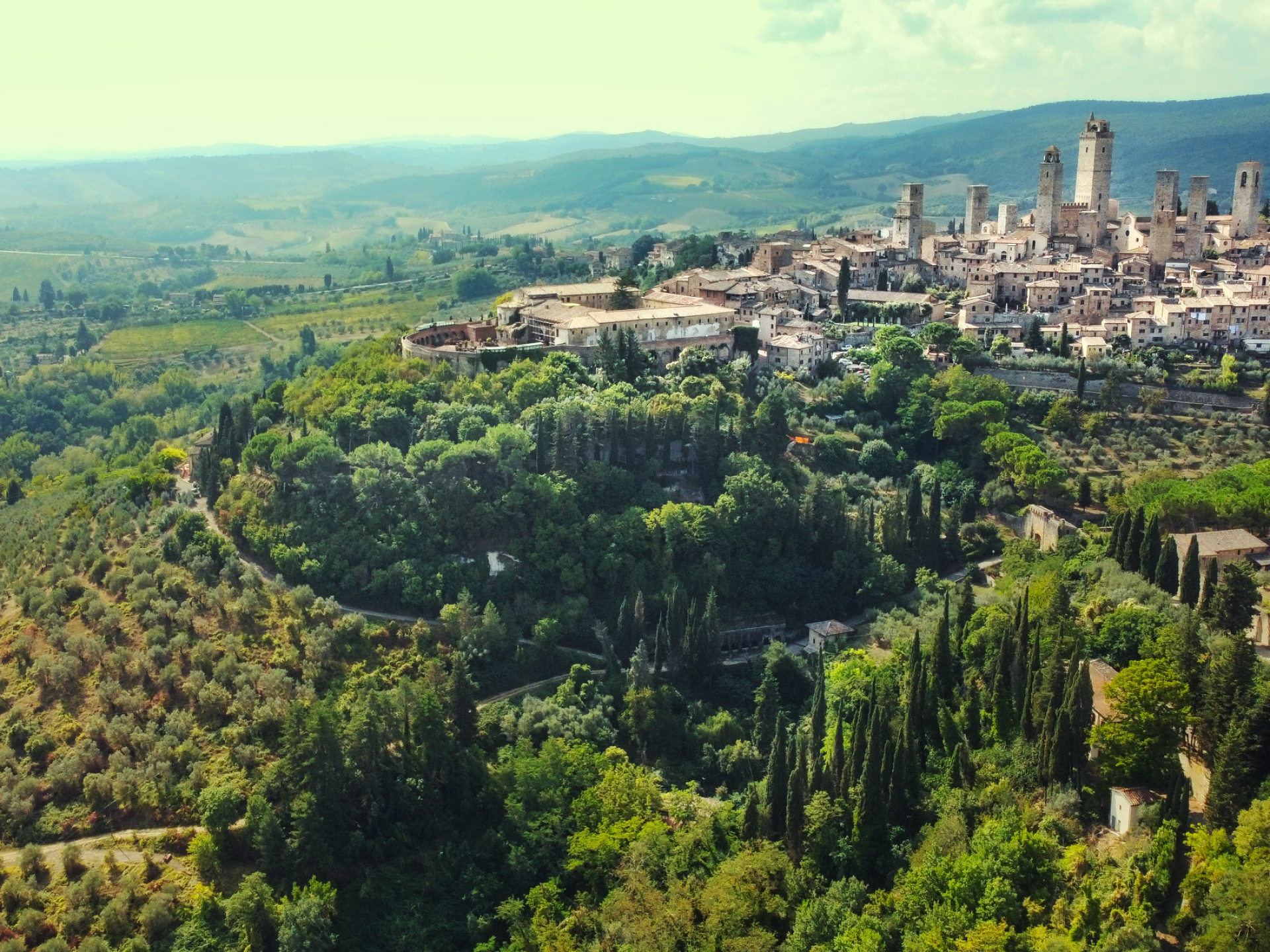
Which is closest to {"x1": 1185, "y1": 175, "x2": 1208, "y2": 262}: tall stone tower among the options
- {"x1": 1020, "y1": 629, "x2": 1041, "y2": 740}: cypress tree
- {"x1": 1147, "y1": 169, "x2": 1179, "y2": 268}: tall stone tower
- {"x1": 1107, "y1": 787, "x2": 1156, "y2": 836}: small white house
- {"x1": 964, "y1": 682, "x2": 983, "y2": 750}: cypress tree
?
{"x1": 1147, "y1": 169, "x2": 1179, "y2": 268}: tall stone tower

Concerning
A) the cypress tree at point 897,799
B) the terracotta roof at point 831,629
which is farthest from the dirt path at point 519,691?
the cypress tree at point 897,799

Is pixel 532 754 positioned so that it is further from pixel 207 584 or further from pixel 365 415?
pixel 365 415

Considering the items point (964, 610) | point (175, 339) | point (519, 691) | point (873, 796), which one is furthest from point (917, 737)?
point (175, 339)

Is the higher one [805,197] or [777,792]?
[805,197]

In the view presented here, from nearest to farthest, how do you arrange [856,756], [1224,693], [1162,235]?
[1224,693] → [856,756] → [1162,235]

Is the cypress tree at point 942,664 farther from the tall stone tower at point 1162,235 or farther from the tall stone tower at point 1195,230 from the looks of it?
the tall stone tower at point 1195,230

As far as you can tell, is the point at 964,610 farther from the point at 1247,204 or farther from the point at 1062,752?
the point at 1247,204

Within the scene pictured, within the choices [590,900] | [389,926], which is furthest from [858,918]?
[389,926]
